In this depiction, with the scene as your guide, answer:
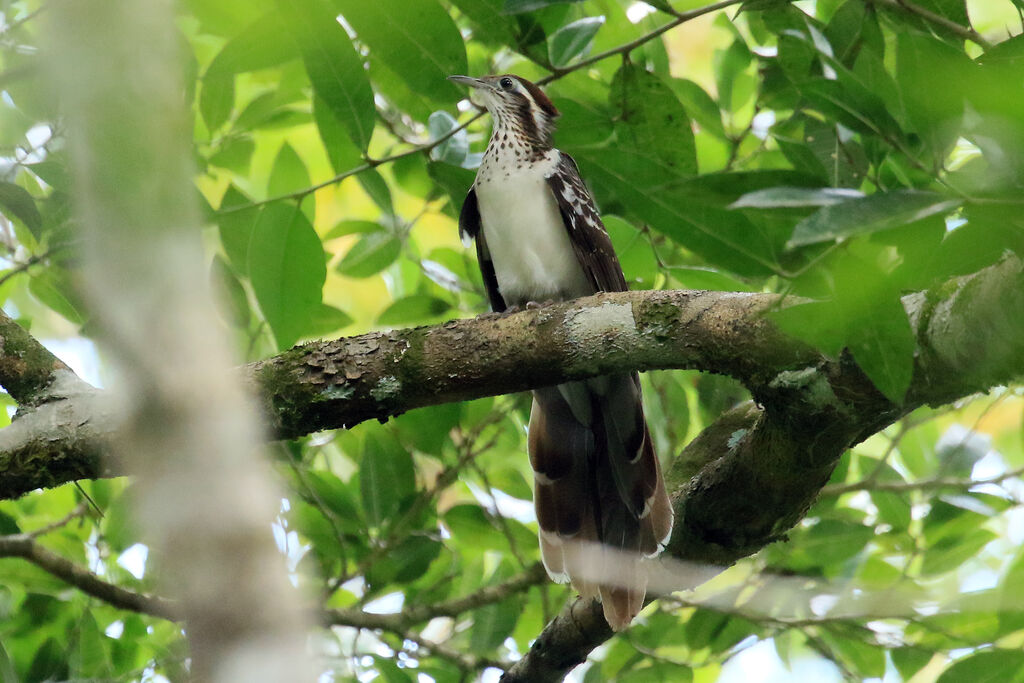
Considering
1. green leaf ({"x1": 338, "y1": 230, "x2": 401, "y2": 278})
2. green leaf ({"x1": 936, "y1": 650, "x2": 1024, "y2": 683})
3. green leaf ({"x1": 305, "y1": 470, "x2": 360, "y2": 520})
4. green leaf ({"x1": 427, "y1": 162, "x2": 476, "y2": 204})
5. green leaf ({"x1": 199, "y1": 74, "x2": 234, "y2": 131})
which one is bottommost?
green leaf ({"x1": 936, "y1": 650, "x2": 1024, "y2": 683})

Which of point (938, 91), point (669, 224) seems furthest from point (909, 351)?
point (669, 224)

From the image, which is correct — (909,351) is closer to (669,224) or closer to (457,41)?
(669,224)

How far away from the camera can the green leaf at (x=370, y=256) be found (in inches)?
168

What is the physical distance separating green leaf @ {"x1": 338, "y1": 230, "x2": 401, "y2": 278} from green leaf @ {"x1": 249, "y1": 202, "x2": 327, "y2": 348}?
884 mm

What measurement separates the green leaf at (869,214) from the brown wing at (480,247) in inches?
110

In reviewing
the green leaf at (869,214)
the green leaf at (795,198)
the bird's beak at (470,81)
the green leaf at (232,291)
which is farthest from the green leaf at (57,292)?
the green leaf at (869,214)

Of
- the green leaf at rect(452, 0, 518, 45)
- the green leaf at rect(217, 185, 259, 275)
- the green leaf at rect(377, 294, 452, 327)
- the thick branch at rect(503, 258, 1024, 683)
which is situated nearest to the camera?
the thick branch at rect(503, 258, 1024, 683)

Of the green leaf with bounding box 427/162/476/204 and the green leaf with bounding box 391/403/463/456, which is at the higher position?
the green leaf with bounding box 427/162/476/204

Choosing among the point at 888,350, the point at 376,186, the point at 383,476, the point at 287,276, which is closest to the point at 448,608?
the point at 383,476

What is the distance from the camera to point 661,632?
13.7ft

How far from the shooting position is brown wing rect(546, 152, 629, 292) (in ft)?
12.8

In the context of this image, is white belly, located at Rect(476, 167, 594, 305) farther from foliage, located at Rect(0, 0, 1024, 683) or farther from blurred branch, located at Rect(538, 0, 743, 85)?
blurred branch, located at Rect(538, 0, 743, 85)

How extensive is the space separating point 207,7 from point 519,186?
1.86m

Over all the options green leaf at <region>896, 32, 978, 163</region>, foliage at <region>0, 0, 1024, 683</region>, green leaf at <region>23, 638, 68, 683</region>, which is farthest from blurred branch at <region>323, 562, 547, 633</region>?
green leaf at <region>896, 32, 978, 163</region>
